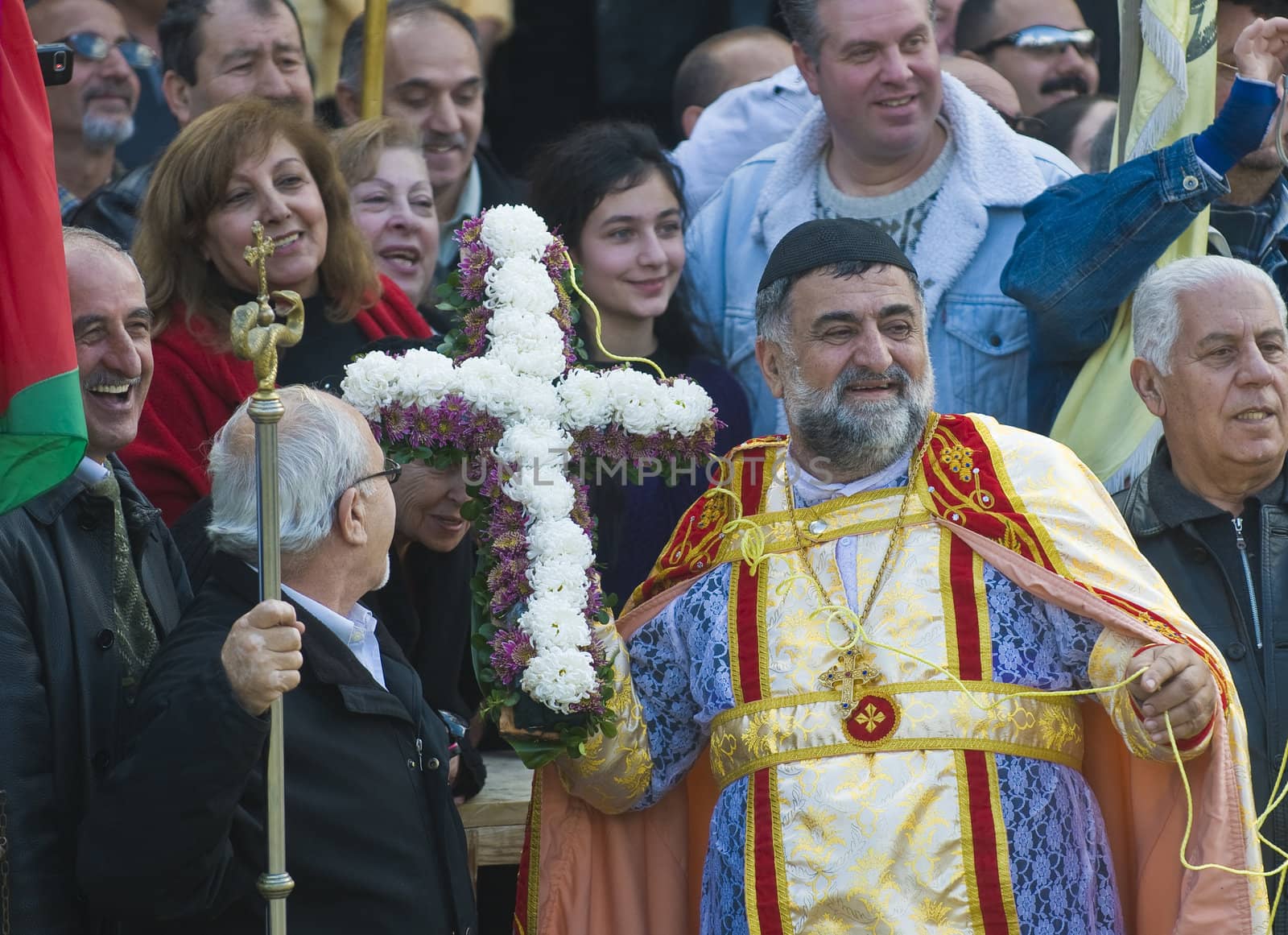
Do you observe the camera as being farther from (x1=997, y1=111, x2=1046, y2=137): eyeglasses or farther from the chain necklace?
(x1=997, y1=111, x2=1046, y2=137): eyeglasses

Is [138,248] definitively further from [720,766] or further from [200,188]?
[720,766]

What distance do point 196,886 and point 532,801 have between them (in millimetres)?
1162

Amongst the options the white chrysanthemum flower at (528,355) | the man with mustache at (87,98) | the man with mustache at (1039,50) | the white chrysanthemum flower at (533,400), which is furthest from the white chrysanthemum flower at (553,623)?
the man with mustache at (1039,50)

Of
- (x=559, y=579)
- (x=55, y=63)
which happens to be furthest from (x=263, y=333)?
(x=559, y=579)

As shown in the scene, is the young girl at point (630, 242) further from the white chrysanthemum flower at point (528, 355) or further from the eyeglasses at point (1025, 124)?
the eyeglasses at point (1025, 124)

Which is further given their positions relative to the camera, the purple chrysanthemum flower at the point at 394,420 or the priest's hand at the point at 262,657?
the purple chrysanthemum flower at the point at 394,420

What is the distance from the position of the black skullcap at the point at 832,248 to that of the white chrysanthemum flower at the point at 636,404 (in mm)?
552

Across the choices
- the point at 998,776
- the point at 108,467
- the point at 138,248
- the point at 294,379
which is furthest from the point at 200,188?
the point at 998,776

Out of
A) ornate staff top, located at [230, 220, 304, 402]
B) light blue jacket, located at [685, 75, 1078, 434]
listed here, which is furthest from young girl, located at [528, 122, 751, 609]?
ornate staff top, located at [230, 220, 304, 402]

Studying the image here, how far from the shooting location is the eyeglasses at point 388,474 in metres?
4.11

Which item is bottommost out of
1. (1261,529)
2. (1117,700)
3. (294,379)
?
(1117,700)

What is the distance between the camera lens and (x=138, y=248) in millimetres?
5254

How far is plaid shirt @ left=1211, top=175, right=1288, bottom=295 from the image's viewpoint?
19.0 ft

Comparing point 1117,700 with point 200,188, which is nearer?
point 1117,700
